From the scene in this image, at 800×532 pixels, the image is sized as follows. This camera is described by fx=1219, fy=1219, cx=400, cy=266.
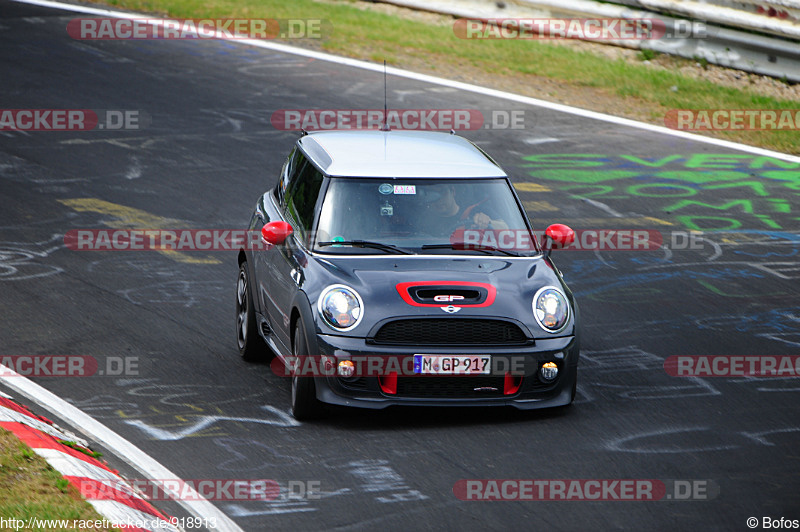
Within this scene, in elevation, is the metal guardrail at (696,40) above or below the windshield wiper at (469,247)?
above

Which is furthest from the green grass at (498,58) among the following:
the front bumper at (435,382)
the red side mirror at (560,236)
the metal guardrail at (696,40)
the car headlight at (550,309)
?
the front bumper at (435,382)

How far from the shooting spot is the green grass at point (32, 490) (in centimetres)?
576

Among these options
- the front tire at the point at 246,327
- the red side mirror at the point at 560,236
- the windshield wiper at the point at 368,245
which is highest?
the red side mirror at the point at 560,236

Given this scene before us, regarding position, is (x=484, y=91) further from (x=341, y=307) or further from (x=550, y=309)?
(x=341, y=307)

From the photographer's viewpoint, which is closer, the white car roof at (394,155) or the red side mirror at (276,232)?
the red side mirror at (276,232)

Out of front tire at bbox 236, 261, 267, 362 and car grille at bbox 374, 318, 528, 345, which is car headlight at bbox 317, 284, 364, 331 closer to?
car grille at bbox 374, 318, 528, 345

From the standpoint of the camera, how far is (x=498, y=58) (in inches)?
802

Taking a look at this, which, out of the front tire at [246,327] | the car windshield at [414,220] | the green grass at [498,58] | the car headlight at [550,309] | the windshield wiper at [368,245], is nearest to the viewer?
the car headlight at [550,309]

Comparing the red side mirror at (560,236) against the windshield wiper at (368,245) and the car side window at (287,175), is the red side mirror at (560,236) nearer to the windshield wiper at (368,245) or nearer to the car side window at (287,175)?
the windshield wiper at (368,245)

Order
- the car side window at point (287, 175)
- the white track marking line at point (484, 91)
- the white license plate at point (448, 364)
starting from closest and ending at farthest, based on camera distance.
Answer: the white license plate at point (448, 364), the car side window at point (287, 175), the white track marking line at point (484, 91)

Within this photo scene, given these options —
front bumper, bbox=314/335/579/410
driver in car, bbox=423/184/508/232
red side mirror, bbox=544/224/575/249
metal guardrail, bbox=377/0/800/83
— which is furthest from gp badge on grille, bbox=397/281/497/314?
metal guardrail, bbox=377/0/800/83

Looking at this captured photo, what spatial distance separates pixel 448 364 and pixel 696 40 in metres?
12.8

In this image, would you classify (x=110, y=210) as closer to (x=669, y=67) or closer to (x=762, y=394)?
(x=762, y=394)

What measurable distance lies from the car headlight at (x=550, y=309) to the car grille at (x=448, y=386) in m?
0.49
